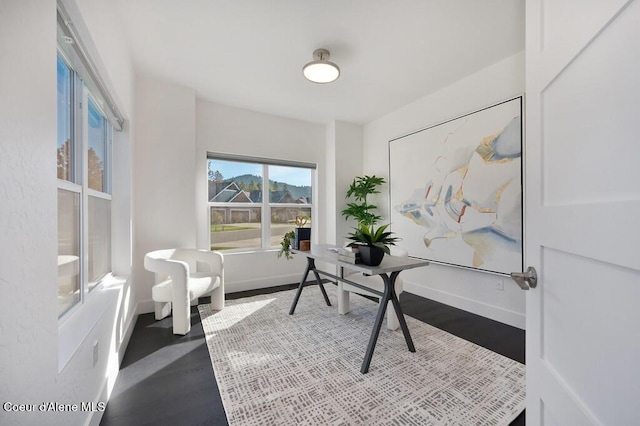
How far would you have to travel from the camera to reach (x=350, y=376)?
1850 mm

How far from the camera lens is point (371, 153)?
4.51 metres

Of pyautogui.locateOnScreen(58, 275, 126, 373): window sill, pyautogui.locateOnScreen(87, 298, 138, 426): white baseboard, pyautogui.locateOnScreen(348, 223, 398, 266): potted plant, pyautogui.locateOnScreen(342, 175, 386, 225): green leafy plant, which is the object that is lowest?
pyautogui.locateOnScreen(87, 298, 138, 426): white baseboard

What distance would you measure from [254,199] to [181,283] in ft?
6.35

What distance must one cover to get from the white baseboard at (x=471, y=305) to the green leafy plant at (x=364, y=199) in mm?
1107

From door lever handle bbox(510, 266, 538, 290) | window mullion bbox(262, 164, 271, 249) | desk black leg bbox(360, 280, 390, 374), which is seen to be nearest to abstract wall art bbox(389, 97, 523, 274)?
desk black leg bbox(360, 280, 390, 374)

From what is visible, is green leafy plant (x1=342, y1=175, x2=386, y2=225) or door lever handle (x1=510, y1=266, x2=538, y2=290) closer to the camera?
door lever handle (x1=510, y1=266, x2=538, y2=290)

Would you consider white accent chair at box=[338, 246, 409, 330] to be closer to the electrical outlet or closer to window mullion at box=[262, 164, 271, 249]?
window mullion at box=[262, 164, 271, 249]

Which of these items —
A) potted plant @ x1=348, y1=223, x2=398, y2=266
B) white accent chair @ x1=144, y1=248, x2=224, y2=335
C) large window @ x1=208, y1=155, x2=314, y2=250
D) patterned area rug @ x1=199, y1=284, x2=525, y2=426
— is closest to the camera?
patterned area rug @ x1=199, y1=284, x2=525, y2=426

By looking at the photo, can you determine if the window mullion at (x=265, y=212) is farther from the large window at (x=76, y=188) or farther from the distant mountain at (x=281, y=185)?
the large window at (x=76, y=188)

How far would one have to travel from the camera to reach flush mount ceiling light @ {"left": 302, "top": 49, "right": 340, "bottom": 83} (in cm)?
251

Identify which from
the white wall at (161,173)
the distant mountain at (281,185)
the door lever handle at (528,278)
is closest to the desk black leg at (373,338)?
the door lever handle at (528,278)

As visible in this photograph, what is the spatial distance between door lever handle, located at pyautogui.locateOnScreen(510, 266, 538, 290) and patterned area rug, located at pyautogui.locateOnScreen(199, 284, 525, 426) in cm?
114

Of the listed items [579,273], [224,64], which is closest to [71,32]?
[224,64]

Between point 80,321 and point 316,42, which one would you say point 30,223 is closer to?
point 80,321
